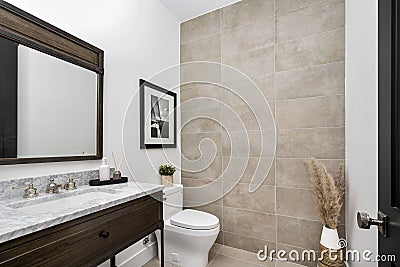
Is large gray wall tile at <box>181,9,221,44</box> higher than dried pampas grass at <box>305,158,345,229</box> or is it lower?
higher

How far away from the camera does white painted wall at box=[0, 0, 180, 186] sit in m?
1.50

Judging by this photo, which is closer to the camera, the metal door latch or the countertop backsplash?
the metal door latch

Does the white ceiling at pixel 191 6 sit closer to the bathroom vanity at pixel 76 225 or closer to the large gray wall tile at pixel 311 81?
the large gray wall tile at pixel 311 81

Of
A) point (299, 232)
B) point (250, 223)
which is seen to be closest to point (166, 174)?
point (250, 223)

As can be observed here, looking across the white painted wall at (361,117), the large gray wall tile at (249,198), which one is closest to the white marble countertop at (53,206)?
the large gray wall tile at (249,198)

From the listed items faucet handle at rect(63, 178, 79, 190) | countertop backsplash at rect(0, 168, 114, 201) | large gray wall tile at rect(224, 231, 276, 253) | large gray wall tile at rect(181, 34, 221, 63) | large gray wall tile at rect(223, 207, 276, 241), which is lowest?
large gray wall tile at rect(224, 231, 276, 253)

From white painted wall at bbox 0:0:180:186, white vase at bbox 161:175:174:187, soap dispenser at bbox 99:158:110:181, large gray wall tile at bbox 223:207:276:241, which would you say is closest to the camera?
white painted wall at bbox 0:0:180:186

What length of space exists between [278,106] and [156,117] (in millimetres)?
1223

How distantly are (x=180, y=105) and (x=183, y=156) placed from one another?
2.02 ft

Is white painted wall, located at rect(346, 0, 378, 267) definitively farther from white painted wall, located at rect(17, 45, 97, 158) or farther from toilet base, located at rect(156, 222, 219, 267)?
white painted wall, located at rect(17, 45, 97, 158)

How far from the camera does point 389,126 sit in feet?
2.31

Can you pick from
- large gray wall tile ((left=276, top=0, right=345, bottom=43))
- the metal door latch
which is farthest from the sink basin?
large gray wall tile ((left=276, top=0, right=345, bottom=43))

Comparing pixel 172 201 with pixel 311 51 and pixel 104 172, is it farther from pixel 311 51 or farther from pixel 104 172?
pixel 311 51

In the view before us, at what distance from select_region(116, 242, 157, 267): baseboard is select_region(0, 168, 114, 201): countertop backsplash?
27.5 inches
